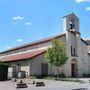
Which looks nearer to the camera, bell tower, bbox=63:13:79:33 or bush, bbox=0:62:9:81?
bush, bbox=0:62:9:81

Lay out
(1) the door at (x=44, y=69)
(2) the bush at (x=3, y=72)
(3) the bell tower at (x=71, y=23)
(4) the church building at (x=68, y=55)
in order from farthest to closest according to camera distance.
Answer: (3) the bell tower at (x=71, y=23) → (1) the door at (x=44, y=69) → (4) the church building at (x=68, y=55) → (2) the bush at (x=3, y=72)

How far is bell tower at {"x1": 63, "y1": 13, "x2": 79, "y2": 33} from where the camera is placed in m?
47.2

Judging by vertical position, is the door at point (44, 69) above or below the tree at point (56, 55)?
below

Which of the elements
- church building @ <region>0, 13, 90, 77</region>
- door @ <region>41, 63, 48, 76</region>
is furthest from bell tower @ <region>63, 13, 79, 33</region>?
door @ <region>41, 63, 48, 76</region>

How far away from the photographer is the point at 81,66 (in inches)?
1994

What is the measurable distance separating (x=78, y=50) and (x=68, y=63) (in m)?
4.23

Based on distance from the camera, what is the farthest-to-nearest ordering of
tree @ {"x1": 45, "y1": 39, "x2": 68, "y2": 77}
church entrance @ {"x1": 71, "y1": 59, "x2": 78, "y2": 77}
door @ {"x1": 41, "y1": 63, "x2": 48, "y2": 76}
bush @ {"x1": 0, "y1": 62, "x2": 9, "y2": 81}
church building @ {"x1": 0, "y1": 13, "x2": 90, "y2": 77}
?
church entrance @ {"x1": 71, "y1": 59, "x2": 78, "y2": 77} < door @ {"x1": 41, "y1": 63, "x2": 48, "y2": 76} < church building @ {"x1": 0, "y1": 13, "x2": 90, "y2": 77} < tree @ {"x1": 45, "y1": 39, "x2": 68, "y2": 77} < bush @ {"x1": 0, "y1": 62, "x2": 9, "y2": 81}

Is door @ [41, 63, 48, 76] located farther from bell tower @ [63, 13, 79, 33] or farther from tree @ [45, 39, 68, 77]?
bell tower @ [63, 13, 79, 33]

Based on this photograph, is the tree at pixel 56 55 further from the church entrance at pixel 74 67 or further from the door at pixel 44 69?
the church entrance at pixel 74 67

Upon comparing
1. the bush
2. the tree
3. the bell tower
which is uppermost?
the bell tower

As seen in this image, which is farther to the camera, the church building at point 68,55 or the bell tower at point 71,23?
the bell tower at point 71,23

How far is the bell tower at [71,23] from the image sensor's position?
155 ft

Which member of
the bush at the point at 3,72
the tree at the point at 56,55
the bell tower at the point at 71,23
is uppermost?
the bell tower at the point at 71,23


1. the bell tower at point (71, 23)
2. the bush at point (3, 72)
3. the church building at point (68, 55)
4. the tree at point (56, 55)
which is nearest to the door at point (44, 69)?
the church building at point (68, 55)
